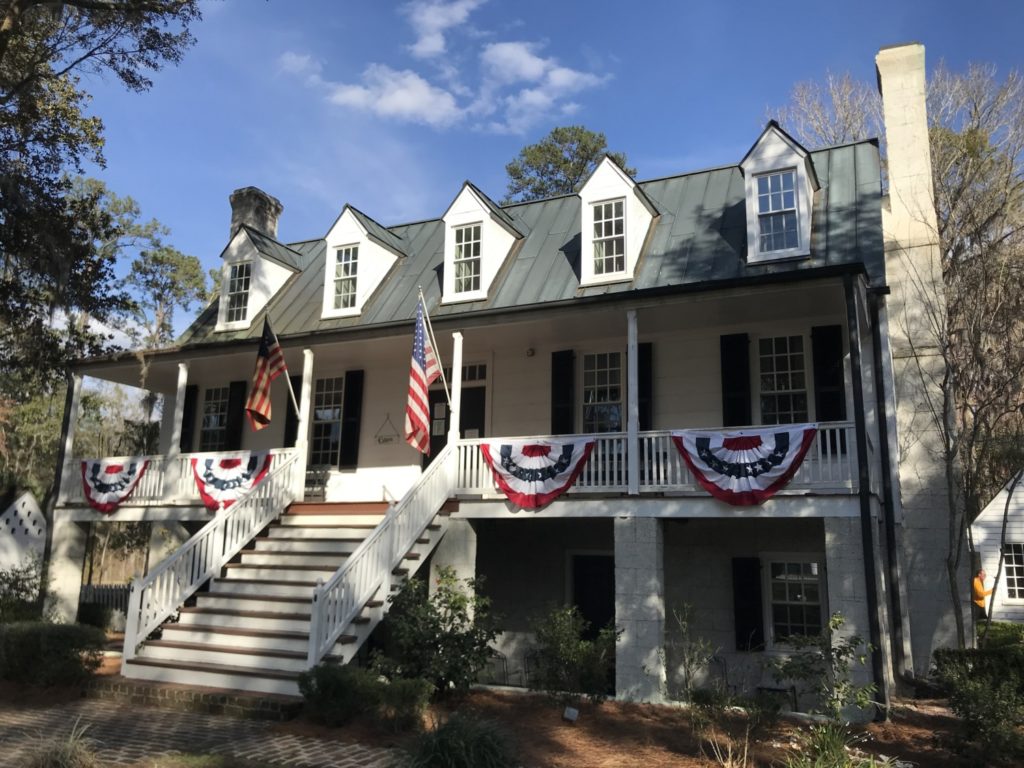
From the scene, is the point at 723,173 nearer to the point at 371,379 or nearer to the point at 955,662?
the point at 371,379

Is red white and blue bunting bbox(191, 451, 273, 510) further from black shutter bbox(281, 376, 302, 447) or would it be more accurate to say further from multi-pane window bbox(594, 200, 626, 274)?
multi-pane window bbox(594, 200, 626, 274)

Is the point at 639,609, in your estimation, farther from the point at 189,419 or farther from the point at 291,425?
the point at 189,419

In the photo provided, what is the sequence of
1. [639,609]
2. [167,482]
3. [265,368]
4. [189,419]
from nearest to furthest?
[639,609] < [265,368] < [167,482] < [189,419]

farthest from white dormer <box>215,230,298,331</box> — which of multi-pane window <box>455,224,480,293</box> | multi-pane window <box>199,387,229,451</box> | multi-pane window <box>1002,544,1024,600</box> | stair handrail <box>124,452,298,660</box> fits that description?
multi-pane window <box>1002,544,1024,600</box>

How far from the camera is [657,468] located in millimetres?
11750

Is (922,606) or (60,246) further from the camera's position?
(60,246)

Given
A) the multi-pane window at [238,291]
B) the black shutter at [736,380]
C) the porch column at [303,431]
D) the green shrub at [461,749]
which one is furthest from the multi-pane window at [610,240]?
the green shrub at [461,749]

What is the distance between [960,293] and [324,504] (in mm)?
13529

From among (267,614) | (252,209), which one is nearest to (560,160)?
(252,209)

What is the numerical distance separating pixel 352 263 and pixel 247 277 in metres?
2.86

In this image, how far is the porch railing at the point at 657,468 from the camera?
1032 centimetres

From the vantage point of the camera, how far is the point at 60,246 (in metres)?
14.6

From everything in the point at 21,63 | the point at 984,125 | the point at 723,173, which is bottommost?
the point at 723,173

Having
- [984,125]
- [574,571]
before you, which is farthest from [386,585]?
[984,125]
